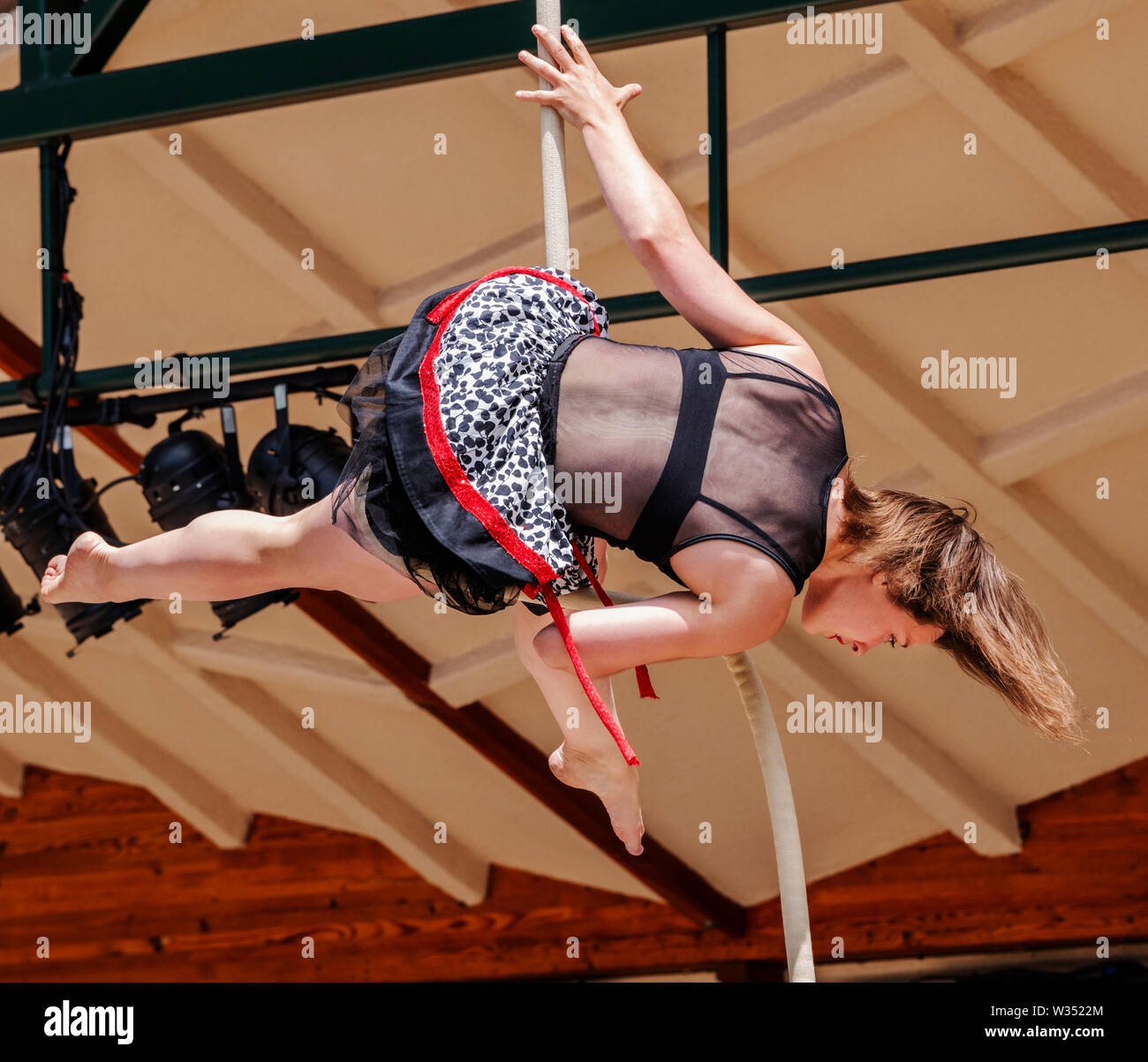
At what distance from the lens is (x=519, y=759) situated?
536 centimetres

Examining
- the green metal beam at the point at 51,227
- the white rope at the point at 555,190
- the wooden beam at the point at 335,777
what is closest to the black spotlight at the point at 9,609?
the green metal beam at the point at 51,227

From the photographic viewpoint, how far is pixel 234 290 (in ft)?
14.9

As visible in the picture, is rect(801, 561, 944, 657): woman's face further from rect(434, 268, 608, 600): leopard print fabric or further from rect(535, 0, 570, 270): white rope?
rect(535, 0, 570, 270): white rope

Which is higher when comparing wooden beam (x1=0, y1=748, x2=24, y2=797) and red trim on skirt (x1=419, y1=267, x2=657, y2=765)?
wooden beam (x1=0, y1=748, x2=24, y2=797)

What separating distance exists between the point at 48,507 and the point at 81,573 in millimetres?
1031

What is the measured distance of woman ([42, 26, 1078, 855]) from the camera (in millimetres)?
1814

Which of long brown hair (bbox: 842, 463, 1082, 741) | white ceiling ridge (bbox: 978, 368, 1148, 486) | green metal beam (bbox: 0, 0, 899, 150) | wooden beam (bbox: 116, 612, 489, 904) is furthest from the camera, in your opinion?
wooden beam (bbox: 116, 612, 489, 904)

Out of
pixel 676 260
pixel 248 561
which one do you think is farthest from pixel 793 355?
pixel 248 561

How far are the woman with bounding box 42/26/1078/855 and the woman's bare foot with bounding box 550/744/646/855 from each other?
249 mm

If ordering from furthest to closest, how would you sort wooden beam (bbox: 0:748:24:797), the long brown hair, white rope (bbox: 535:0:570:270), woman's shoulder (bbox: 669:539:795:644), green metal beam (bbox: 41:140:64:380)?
wooden beam (bbox: 0:748:24:797), green metal beam (bbox: 41:140:64:380), white rope (bbox: 535:0:570:270), the long brown hair, woman's shoulder (bbox: 669:539:795:644)

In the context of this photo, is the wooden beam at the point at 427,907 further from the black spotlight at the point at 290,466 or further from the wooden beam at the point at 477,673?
the black spotlight at the point at 290,466

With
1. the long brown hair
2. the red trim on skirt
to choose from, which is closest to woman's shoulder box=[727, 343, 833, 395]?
the long brown hair
